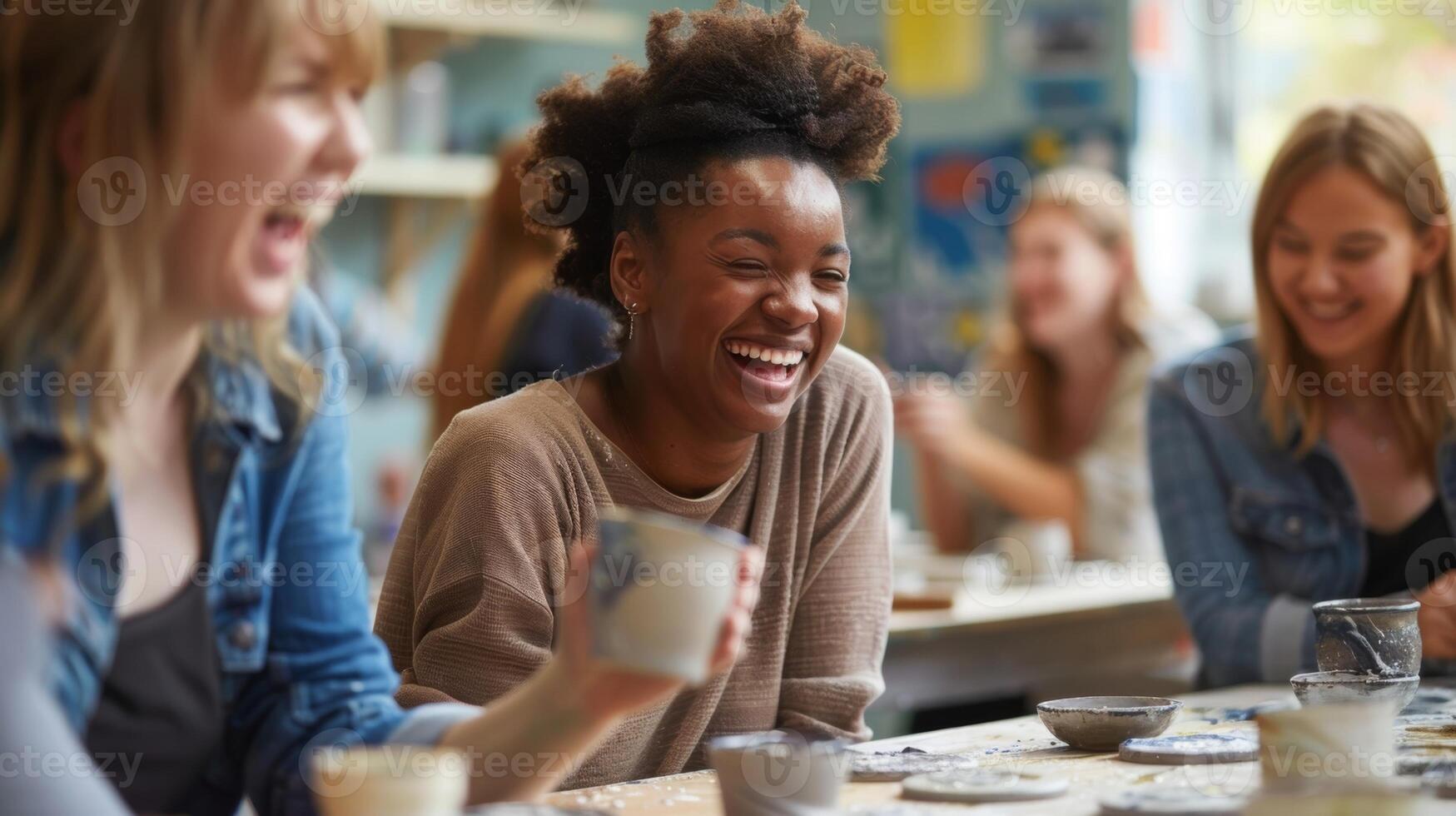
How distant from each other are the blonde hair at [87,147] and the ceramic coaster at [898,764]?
0.69 m

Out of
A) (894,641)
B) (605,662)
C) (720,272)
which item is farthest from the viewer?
(894,641)

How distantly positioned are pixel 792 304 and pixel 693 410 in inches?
6.3

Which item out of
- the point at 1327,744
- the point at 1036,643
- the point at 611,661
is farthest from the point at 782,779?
the point at 1036,643

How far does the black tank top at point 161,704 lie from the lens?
1126 mm

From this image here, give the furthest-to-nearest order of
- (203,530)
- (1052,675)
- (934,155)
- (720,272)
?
(934,155), (1052,675), (720,272), (203,530)

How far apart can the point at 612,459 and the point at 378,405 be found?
2928 millimetres

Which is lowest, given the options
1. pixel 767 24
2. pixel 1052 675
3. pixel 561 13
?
pixel 1052 675

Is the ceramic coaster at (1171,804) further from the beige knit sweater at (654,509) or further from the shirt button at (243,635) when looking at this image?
the shirt button at (243,635)

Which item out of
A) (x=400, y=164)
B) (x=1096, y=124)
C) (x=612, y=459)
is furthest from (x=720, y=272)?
(x=1096, y=124)

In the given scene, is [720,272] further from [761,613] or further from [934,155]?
[934,155]

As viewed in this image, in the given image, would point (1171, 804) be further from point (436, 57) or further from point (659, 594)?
point (436, 57)

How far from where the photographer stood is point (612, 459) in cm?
164

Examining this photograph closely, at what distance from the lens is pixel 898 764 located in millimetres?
1384

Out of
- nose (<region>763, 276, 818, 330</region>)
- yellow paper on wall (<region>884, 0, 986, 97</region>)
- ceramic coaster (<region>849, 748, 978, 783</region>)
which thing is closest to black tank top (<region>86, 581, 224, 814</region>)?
ceramic coaster (<region>849, 748, 978, 783</region>)
